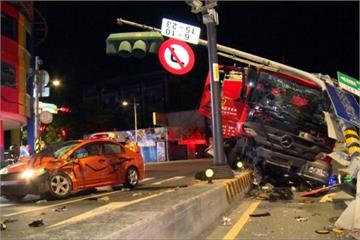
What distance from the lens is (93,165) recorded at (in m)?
12.6

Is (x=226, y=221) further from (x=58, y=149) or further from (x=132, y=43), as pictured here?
(x=58, y=149)

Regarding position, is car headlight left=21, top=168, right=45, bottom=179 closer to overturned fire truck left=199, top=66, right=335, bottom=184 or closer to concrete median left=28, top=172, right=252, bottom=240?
concrete median left=28, top=172, right=252, bottom=240

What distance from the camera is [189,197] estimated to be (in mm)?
6980

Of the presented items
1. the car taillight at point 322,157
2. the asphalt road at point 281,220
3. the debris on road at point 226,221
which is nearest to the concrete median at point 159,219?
the debris on road at point 226,221

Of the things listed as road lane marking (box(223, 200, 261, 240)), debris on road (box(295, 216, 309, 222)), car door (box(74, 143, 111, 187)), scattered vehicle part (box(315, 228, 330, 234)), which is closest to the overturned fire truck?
road lane marking (box(223, 200, 261, 240))

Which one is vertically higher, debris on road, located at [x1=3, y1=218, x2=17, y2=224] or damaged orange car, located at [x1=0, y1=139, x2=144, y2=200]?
damaged orange car, located at [x1=0, y1=139, x2=144, y2=200]

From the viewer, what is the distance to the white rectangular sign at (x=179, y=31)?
12359 mm

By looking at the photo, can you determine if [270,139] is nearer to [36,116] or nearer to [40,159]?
[40,159]

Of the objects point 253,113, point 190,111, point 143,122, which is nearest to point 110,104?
point 143,122

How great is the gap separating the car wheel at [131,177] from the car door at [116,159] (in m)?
0.23

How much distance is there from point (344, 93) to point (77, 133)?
47.7 meters

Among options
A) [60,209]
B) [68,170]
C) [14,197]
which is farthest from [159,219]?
[14,197]

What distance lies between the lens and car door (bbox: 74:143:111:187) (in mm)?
12336

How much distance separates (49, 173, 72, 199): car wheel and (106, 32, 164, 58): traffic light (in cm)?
318
